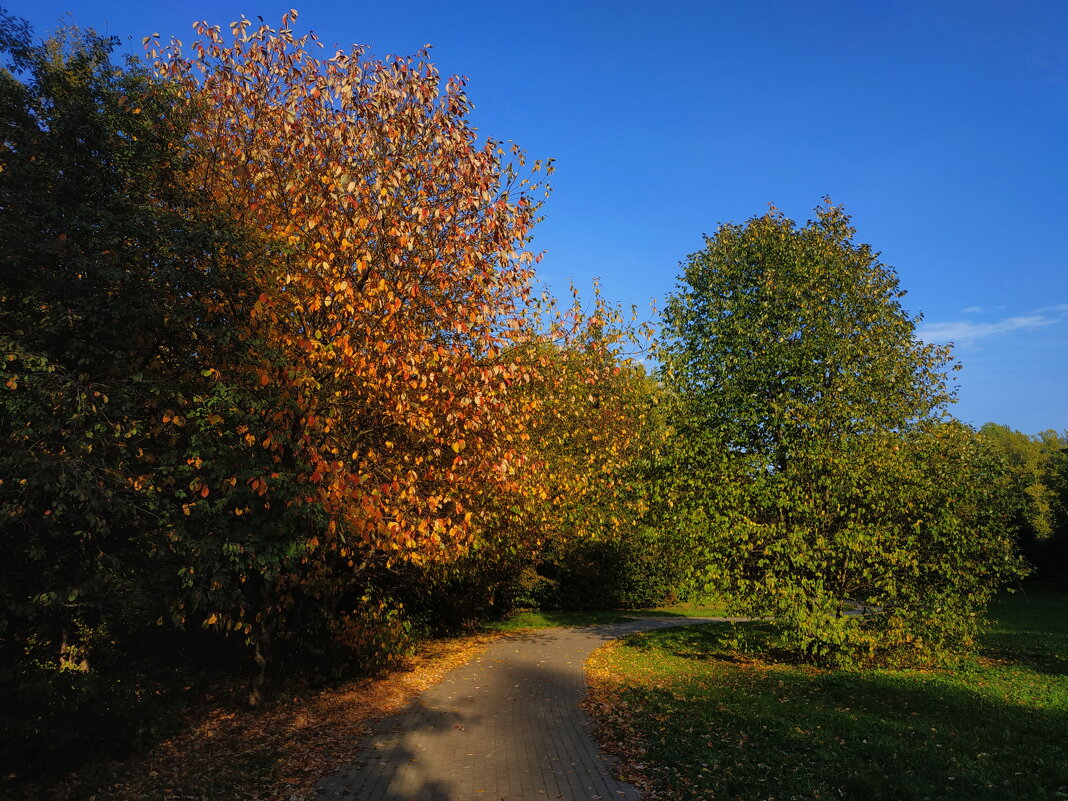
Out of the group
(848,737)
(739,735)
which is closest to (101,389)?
(739,735)

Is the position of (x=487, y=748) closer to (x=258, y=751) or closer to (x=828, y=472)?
→ (x=258, y=751)

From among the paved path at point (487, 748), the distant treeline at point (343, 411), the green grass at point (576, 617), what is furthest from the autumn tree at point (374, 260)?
the green grass at point (576, 617)

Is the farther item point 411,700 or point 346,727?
point 411,700

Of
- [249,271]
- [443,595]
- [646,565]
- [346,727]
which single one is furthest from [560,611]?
[249,271]

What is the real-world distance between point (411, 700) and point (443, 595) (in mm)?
8865

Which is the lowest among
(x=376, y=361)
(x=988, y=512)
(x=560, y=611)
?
(x=560, y=611)

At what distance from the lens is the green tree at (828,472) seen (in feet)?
46.1

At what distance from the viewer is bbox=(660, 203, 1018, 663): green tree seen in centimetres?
1406

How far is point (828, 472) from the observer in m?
14.2

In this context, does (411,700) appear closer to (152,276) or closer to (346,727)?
(346,727)

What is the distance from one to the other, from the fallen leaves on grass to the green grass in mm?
11997

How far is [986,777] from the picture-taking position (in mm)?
7836

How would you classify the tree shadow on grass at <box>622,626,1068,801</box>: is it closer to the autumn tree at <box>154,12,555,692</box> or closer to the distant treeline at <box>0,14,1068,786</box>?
the distant treeline at <box>0,14,1068,786</box>

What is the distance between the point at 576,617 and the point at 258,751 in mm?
19948
